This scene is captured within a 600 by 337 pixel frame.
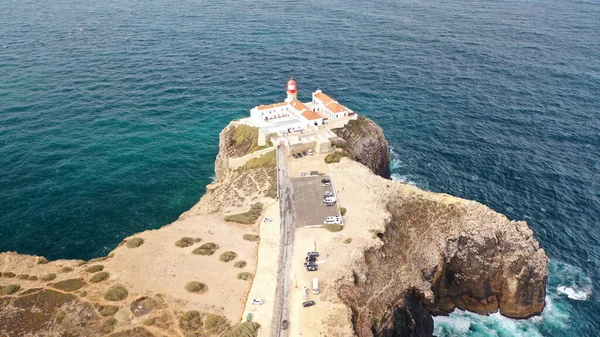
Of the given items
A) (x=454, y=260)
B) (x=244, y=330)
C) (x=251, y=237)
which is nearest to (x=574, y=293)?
(x=454, y=260)

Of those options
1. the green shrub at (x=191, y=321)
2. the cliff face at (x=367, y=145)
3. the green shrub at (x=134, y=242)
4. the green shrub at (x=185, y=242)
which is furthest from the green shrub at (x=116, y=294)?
the cliff face at (x=367, y=145)

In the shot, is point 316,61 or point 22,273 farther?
point 316,61

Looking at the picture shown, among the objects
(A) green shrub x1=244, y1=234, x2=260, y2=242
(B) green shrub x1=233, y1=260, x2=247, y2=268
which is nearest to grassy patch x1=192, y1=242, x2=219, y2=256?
(A) green shrub x1=244, y1=234, x2=260, y2=242

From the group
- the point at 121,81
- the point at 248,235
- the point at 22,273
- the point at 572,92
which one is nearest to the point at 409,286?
the point at 248,235

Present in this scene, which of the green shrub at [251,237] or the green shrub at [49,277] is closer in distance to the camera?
the green shrub at [49,277]

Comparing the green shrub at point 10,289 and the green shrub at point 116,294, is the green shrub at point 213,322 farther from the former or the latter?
the green shrub at point 10,289

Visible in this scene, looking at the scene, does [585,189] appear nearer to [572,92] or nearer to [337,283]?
[572,92]

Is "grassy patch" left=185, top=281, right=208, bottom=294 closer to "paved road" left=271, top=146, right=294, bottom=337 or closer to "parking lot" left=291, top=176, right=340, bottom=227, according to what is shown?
"paved road" left=271, top=146, right=294, bottom=337
